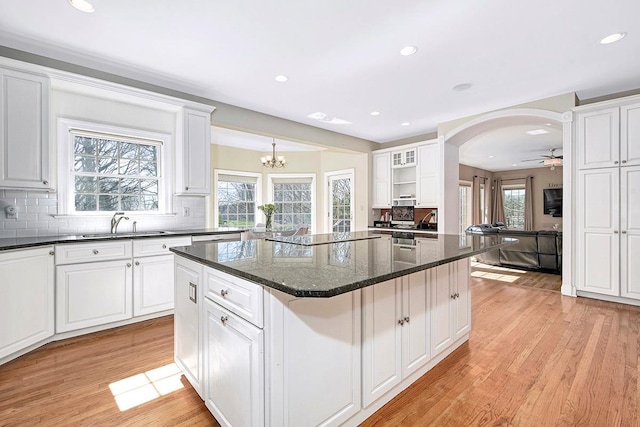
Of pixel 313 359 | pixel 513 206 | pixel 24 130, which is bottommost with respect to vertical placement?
pixel 313 359

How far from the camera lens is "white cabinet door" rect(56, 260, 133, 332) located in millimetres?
2625

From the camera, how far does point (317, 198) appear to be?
717cm

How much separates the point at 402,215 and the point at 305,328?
5048 mm

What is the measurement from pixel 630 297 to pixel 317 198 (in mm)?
5364

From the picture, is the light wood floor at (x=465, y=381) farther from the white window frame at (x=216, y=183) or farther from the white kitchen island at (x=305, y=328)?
the white window frame at (x=216, y=183)

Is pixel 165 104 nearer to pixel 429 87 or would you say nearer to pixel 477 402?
pixel 429 87

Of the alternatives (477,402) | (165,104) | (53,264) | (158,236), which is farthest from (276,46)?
(477,402)

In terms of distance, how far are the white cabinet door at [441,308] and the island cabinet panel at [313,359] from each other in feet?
2.56

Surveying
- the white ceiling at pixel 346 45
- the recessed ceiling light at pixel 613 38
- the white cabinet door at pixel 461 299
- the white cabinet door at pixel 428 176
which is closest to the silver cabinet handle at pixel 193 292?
the white cabinet door at pixel 461 299

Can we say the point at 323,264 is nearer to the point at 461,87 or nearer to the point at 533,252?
the point at 461,87

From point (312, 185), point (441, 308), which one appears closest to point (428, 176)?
point (312, 185)

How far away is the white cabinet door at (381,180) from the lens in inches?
243

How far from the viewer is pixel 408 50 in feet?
9.11

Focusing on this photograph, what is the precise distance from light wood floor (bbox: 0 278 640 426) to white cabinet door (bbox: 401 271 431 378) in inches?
7.3
